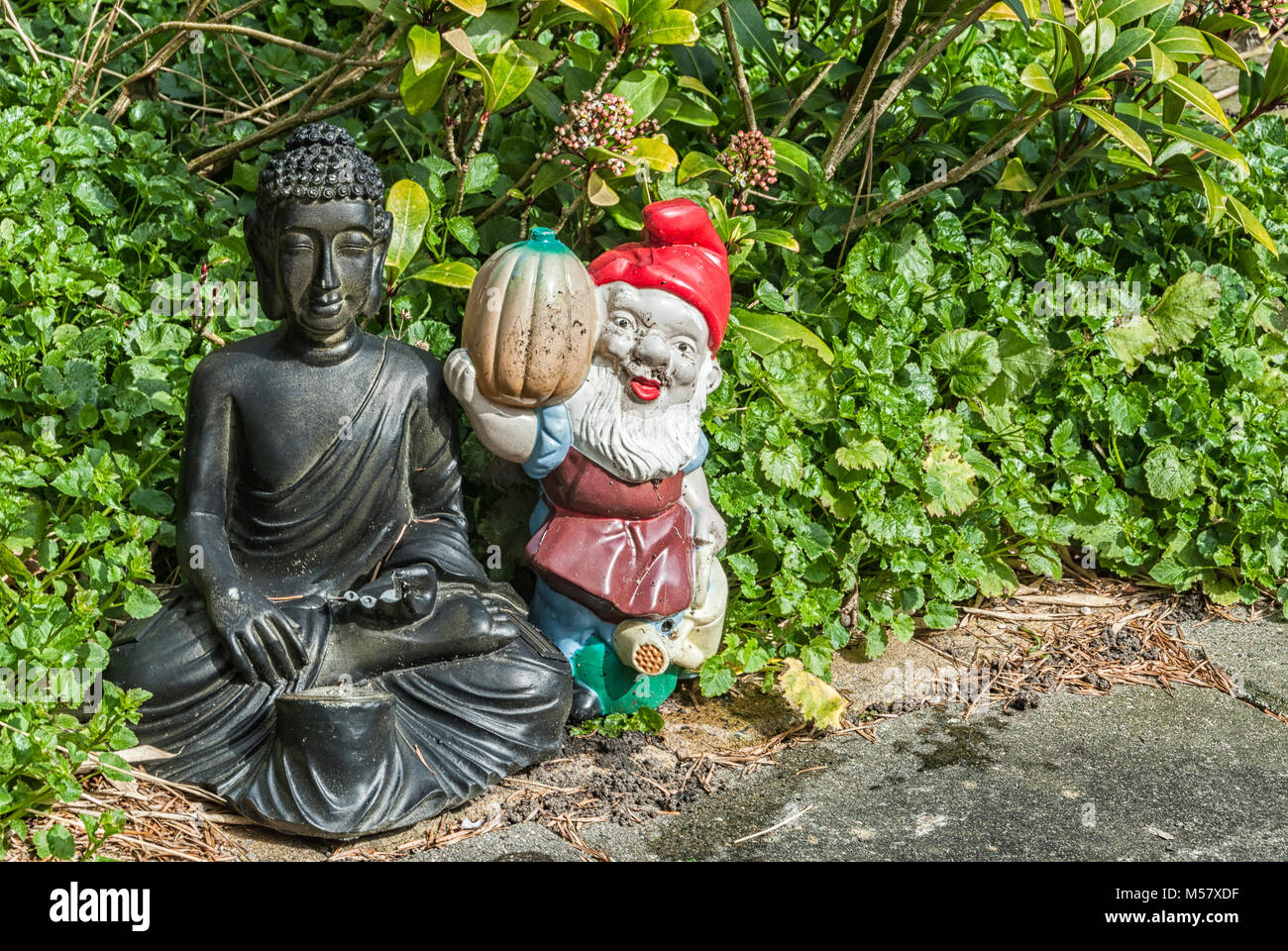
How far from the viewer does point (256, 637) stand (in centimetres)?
331

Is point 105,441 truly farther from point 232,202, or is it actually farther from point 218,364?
point 232,202

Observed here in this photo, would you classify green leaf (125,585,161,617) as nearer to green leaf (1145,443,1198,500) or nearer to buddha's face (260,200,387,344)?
buddha's face (260,200,387,344)

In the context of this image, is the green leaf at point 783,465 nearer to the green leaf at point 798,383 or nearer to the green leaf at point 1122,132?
the green leaf at point 798,383

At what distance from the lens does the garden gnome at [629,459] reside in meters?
3.53

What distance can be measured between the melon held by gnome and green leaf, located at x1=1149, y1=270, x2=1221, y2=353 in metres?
2.37

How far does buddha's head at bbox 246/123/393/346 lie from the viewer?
327cm

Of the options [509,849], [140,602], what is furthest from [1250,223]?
[140,602]

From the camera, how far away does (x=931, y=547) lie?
14.1 feet

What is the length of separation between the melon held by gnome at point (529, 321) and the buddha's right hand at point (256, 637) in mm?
764

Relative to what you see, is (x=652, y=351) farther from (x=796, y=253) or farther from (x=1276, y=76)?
(x=1276, y=76)

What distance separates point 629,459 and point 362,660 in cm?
84

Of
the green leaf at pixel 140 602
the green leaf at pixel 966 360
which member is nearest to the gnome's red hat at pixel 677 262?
the green leaf at pixel 966 360

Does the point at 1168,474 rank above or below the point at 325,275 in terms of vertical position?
below

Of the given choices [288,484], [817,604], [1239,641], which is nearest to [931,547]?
[817,604]
